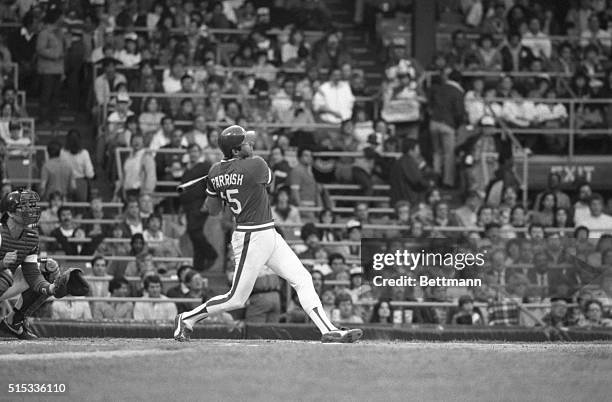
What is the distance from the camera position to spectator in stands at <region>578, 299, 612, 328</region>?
714 inches

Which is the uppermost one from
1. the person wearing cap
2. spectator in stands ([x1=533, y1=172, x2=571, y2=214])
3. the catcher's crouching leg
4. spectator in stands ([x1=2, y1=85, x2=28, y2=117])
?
the person wearing cap

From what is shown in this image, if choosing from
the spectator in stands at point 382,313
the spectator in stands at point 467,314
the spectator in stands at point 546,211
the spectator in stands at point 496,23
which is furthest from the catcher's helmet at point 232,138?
the spectator in stands at point 496,23

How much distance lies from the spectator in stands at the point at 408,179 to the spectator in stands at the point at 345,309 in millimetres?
4000

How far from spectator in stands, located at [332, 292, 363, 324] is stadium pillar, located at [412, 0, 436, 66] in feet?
23.4

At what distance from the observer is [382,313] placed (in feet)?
59.1

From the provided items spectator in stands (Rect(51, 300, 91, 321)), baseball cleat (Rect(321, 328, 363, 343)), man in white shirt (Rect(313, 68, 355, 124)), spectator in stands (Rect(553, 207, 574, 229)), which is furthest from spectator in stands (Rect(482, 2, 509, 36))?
baseball cleat (Rect(321, 328, 363, 343))

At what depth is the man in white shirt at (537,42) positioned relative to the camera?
79.7 feet

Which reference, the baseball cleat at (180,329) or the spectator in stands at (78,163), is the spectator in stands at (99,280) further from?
the baseball cleat at (180,329)

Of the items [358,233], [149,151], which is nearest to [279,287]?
[358,233]

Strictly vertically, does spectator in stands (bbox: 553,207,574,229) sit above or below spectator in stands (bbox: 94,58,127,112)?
below

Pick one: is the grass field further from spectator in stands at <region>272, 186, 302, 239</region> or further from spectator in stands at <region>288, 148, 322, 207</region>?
spectator in stands at <region>288, 148, 322, 207</region>

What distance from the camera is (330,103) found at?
2244 cm

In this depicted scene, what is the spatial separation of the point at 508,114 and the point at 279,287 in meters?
6.37

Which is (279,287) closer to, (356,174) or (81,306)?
(81,306)
